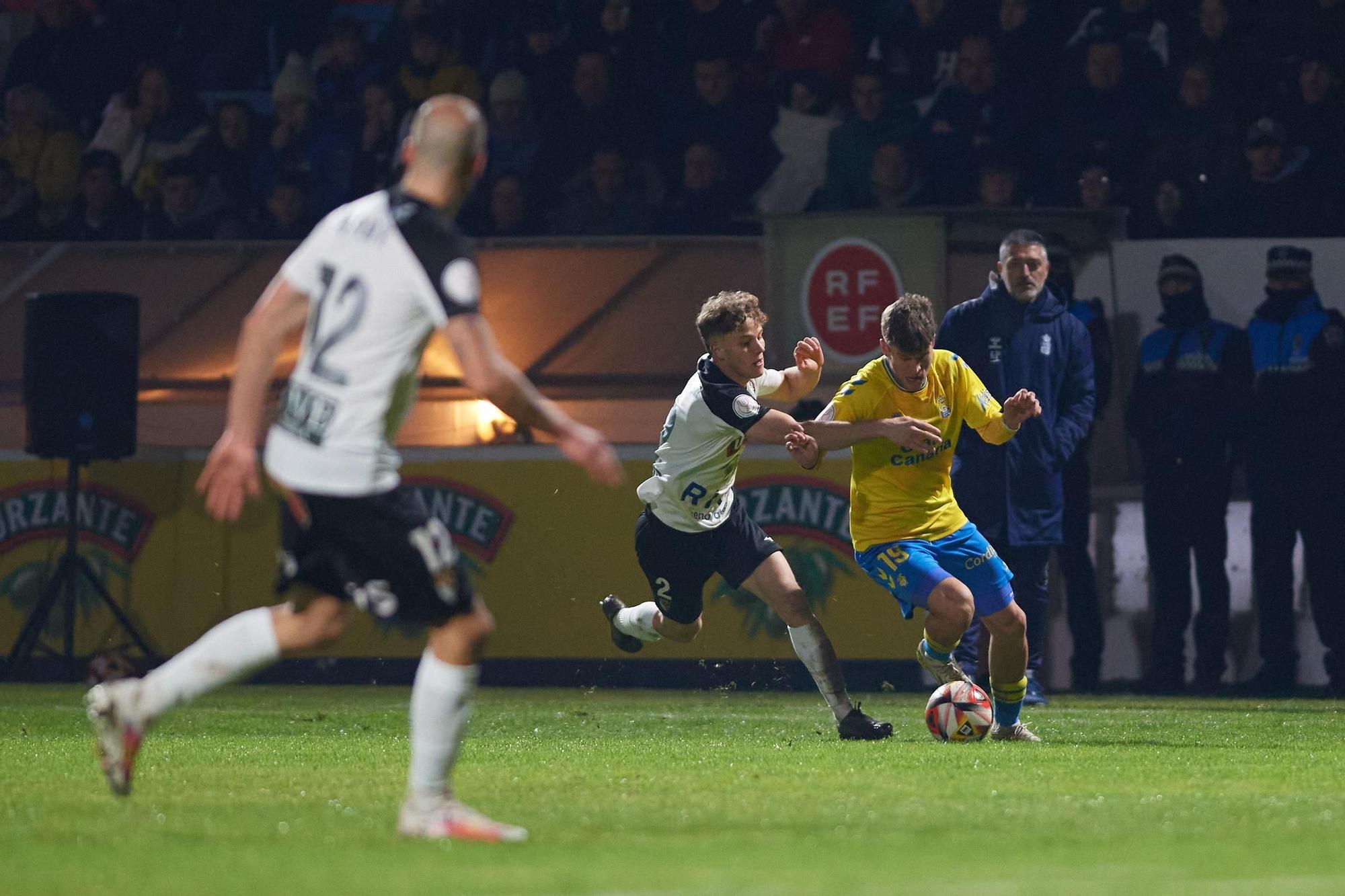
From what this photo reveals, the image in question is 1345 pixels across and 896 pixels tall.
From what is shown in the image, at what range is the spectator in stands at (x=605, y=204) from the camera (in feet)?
51.4

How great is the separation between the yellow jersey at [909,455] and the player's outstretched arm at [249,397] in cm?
393

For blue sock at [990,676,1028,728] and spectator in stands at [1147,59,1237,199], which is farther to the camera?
spectator in stands at [1147,59,1237,199]

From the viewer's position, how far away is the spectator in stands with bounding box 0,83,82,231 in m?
17.1

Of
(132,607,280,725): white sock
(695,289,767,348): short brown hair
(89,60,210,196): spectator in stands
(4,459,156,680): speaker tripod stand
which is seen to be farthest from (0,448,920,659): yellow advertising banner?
(132,607,280,725): white sock

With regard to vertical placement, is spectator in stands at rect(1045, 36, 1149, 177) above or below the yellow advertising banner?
above

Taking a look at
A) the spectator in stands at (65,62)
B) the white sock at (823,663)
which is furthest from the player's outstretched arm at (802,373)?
the spectator in stands at (65,62)

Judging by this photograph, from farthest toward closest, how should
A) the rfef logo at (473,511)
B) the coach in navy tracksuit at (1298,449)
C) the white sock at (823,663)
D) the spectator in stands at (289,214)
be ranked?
the spectator in stands at (289,214) < the rfef logo at (473,511) < the coach in navy tracksuit at (1298,449) < the white sock at (823,663)

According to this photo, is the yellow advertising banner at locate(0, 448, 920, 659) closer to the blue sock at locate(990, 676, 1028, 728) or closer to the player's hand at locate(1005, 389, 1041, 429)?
the blue sock at locate(990, 676, 1028, 728)

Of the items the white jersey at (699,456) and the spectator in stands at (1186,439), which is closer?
the white jersey at (699,456)

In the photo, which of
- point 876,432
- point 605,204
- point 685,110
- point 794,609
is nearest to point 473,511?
point 605,204

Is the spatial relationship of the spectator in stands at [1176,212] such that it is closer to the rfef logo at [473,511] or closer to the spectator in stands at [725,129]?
the spectator in stands at [725,129]

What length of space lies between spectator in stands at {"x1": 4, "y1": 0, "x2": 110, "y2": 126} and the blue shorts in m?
10.5

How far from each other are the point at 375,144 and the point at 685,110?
2.37 m

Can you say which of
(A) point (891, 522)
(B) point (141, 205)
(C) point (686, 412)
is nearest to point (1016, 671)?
(A) point (891, 522)
